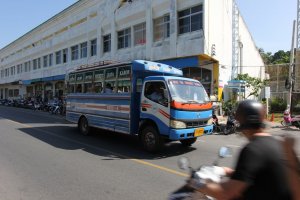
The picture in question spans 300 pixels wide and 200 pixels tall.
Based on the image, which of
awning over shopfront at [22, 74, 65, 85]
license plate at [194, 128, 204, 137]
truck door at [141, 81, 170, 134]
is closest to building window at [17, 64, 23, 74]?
awning over shopfront at [22, 74, 65, 85]

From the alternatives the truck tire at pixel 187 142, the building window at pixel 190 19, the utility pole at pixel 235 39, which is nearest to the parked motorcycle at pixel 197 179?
the truck tire at pixel 187 142

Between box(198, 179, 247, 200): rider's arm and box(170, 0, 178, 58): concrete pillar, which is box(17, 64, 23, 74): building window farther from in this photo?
box(198, 179, 247, 200): rider's arm

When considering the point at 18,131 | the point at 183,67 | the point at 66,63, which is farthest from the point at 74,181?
the point at 66,63

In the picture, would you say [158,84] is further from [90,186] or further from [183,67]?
[183,67]

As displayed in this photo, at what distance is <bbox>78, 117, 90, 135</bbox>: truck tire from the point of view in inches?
518

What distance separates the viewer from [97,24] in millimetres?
32906

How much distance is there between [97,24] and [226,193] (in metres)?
32.1

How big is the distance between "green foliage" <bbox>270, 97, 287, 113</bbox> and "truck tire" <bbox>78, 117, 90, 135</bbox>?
1866 centimetres

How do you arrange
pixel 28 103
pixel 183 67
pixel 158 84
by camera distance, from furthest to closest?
1. pixel 28 103
2. pixel 183 67
3. pixel 158 84

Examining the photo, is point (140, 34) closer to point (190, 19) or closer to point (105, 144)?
point (190, 19)

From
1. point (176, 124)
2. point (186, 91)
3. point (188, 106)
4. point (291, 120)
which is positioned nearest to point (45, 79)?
point (291, 120)

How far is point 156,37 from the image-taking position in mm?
25500

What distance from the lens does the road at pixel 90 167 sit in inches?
231

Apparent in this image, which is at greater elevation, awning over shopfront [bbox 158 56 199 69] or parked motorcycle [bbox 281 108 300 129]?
awning over shopfront [bbox 158 56 199 69]
